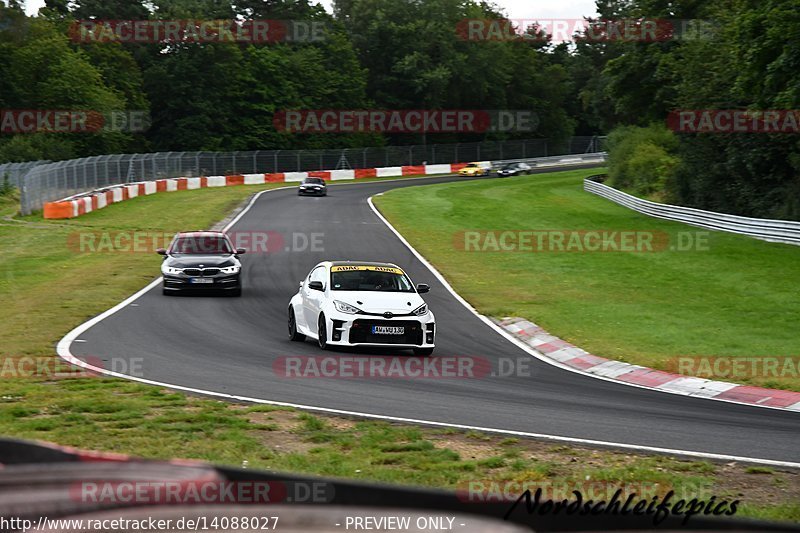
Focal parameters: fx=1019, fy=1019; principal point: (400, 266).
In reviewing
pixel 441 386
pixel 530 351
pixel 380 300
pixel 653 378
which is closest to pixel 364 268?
pixel 380 300

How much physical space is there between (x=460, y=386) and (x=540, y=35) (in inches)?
4707

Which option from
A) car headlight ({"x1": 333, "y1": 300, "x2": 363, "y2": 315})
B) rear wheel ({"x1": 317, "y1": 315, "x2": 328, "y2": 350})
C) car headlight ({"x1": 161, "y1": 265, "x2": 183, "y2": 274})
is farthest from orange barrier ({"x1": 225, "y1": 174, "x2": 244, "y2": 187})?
car headlight ({"x1": 333, "y1": 300, "x2": 363, "y2": 315})

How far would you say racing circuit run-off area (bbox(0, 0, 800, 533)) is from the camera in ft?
13.4

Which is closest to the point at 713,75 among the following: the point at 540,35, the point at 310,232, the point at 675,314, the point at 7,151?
the point at 310,232

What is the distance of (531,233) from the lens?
41.8 metres

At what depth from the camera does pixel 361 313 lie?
54.1 feet

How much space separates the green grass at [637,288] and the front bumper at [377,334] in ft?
9.75

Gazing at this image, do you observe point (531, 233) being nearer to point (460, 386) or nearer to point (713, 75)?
point (713, 75)

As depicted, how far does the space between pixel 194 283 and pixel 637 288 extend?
1145cm

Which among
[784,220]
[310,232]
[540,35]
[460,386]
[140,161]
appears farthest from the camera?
[540,35]

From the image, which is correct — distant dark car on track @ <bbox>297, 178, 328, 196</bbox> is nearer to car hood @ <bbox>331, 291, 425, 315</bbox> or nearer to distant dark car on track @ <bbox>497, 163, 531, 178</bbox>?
distant dark car on track @ <bbox>497, 163, 531, 178</bbox>

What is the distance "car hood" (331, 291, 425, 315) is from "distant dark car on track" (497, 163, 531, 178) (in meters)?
70.9

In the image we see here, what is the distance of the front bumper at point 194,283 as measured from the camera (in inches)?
908

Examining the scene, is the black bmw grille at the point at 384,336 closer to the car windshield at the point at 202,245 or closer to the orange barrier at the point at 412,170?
the car windshield at the point at 202,245
